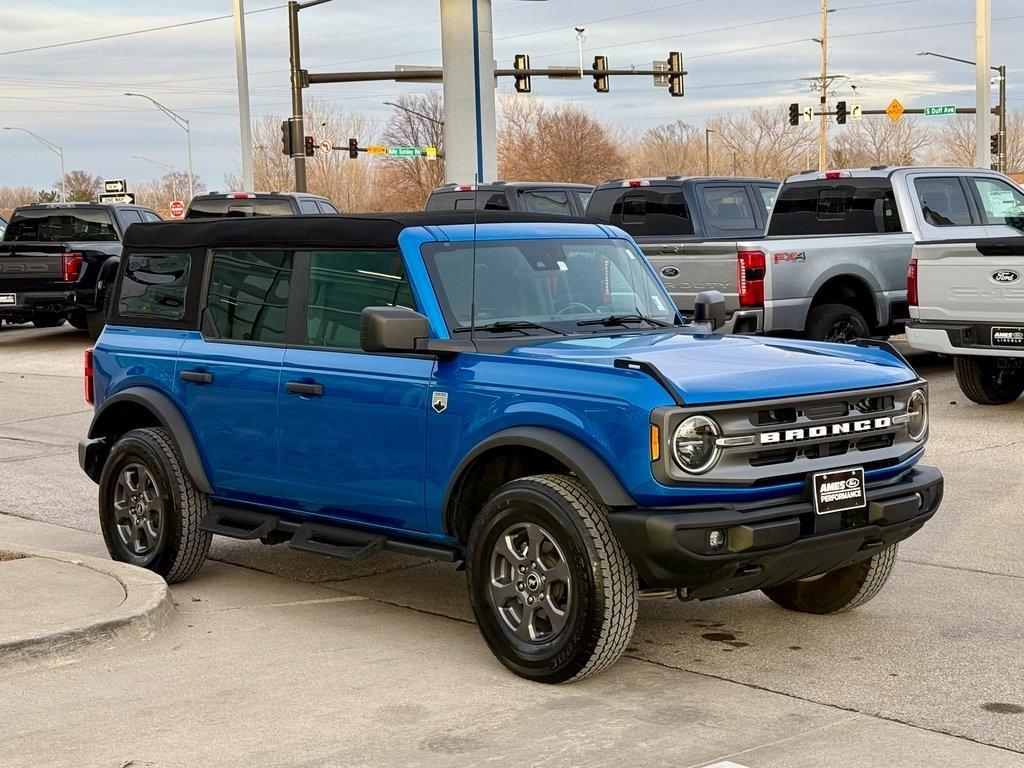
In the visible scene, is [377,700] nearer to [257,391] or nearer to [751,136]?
[257,391]

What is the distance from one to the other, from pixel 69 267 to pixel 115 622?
56.3ft

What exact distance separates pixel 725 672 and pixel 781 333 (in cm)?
1083

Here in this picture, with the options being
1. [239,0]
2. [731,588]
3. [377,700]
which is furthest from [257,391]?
[239,0]

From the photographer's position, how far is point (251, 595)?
7750 mm

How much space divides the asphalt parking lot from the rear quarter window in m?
8.32

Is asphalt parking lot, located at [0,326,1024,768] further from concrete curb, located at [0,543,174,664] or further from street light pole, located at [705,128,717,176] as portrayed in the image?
street light pole, located at [705,128,717,176]

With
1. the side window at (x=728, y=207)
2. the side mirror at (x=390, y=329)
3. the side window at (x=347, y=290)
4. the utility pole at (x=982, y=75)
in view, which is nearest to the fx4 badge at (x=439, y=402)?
the side mirror at (x=390, y=329)

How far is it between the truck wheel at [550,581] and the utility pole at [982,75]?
26.1 metres

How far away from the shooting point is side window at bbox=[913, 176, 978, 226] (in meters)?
16.6

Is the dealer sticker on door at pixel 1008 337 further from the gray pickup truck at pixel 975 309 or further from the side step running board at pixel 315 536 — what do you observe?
the side step running board at pixel 315 536

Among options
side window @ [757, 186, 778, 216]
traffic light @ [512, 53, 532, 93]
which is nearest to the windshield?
side window @ [757, 186, 778, 216]

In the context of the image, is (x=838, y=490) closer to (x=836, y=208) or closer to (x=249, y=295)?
(x=249, y=295)

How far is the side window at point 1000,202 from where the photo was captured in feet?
55.7

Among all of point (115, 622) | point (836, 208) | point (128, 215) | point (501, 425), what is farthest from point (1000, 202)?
point (128, 215)
